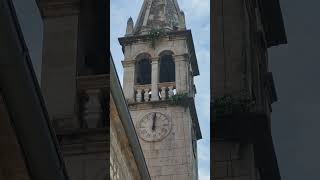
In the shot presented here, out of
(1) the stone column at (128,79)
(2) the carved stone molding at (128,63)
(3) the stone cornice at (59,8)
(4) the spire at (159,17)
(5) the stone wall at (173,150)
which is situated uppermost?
(3) the stone cornice at (59,8)

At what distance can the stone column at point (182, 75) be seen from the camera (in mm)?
2372

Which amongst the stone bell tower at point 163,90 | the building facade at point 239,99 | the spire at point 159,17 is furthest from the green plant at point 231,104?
the spire at point 159,17

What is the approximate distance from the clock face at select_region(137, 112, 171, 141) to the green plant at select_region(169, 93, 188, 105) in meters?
0.05

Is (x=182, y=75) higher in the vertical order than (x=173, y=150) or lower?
higher

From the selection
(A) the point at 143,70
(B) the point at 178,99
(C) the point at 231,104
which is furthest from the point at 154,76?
(C) the point at 231,104

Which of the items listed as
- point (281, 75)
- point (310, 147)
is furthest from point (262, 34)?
point (310, 147)

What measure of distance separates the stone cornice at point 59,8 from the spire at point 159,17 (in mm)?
395

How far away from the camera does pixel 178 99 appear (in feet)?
7.64

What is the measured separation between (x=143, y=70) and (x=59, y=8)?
0.43 m

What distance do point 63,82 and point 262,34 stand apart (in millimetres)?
1634

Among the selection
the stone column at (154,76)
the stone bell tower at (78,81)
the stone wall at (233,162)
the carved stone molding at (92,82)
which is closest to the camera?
the stone column at (154,76)

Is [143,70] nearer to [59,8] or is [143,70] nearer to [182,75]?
[182,75]

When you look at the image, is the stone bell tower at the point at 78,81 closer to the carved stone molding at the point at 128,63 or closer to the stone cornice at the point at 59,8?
the stone cornice at the point at 59,8

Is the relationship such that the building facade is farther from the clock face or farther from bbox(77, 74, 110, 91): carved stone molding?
the clock face
